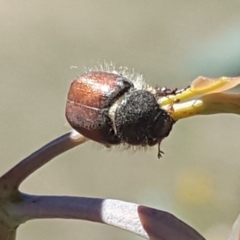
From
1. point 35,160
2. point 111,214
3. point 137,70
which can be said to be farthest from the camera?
point 137,70

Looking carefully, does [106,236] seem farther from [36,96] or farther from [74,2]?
[74,2]

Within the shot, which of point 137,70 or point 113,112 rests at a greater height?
point 113,112

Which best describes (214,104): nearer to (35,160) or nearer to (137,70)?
(35,160)

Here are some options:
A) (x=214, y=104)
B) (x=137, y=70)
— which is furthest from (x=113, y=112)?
(x=137, y=70)

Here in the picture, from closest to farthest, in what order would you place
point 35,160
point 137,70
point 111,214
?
point 111,214 → point 35,160 → point 137,70

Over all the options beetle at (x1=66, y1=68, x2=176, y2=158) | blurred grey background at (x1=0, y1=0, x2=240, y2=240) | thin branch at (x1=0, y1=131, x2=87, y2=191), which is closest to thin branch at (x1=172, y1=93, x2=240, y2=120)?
beetle at (x1=66, y1=68, x2=176, y2=158)

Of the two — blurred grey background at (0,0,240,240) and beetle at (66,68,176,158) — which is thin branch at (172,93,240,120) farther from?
blurred grey background at (0,0,240,240)

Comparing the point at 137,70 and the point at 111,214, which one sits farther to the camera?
the point at 137,70
